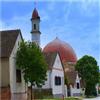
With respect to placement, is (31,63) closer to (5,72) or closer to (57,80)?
(5,72)

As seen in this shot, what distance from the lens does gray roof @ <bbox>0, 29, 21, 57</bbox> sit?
117ft

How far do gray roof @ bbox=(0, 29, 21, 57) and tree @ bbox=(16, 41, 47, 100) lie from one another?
3.88 feet

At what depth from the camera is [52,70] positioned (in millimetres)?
54281

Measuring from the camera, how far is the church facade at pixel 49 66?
35406 millimetres

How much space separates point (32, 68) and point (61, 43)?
5151cm

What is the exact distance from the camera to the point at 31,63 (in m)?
36.1

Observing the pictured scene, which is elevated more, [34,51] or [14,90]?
[34,51]

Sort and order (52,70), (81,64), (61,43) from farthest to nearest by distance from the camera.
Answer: (61,43) < (81,64) < (52,70)

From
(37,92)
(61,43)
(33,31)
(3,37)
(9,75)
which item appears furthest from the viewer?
(61,43)

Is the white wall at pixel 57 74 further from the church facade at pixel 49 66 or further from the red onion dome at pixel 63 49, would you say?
the red onion dome at pixel 63 49

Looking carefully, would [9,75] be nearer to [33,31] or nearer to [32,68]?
[32,68]

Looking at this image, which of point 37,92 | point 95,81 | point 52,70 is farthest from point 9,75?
point 95,81

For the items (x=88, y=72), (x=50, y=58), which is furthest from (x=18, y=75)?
(x=88, y=72)

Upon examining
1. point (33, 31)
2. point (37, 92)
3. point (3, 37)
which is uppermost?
point (33, 31)
